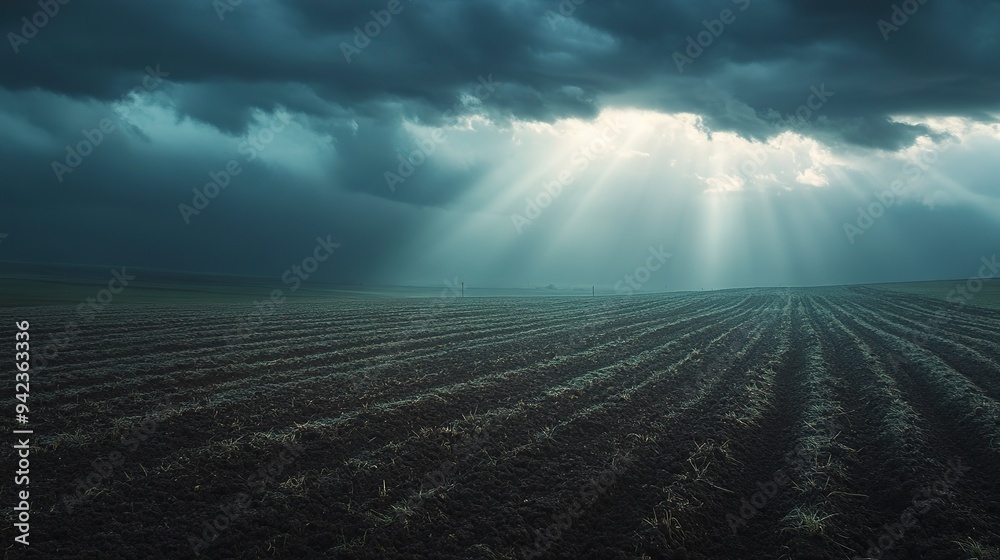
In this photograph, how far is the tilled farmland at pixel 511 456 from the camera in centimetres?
631

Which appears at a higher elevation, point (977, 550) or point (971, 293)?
point (971, 293)

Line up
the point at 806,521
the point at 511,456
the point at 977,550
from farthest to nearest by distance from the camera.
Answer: the point at 511,456, the point at 806,521, the point at 977,550

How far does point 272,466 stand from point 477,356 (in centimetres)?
1137

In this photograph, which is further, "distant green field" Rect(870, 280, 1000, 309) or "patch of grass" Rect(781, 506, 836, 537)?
"distant green field" Rect(870, 280, 1000, 309)

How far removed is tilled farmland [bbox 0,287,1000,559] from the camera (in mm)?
6309

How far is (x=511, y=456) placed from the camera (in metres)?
8.92

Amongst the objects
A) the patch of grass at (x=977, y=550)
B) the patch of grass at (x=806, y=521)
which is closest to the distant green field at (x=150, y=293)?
the patch of grass at (x=806, y=521)

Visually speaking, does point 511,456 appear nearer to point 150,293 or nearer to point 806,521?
point 806,521

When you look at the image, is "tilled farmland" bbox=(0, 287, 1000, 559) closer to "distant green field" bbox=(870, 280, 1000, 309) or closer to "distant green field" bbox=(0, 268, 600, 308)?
"distant green field" bbox=(870, 280, 1000, 309)

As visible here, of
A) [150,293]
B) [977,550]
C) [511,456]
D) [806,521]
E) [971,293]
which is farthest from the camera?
[150,293]

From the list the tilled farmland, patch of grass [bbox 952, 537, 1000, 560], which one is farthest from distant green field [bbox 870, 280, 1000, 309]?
patch of grass [bbox 952, 537, 1000, 560]

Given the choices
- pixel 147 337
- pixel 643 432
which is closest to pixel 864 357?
pixel 643 432

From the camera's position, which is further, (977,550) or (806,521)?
(806,521)

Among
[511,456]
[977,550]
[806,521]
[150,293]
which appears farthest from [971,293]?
[150,293]
